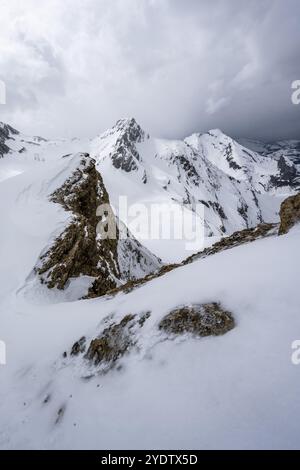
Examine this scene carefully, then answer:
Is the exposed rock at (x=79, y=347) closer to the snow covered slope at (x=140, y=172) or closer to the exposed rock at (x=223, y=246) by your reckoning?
the exposed rock at (x=223, y=246)

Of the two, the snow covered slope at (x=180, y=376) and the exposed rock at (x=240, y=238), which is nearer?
the snow covered slope at (x=180, y=376)

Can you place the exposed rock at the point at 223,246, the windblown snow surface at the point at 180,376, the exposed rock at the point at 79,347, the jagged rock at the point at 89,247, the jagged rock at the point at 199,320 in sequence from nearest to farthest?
the windblown snow surface at the point at 180,376, the jagged rock at the point at 199,320, the exposed rock at the point at 79,347, the exposed rock at the point at 223,246, the jagged rock at the point at 89,247

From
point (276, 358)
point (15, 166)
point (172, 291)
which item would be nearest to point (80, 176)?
point (172, 291)

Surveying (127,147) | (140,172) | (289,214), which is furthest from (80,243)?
(127,147)

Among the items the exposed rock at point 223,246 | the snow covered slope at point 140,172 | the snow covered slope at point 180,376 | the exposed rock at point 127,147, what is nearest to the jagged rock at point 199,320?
the snow covered slope at point 180,376

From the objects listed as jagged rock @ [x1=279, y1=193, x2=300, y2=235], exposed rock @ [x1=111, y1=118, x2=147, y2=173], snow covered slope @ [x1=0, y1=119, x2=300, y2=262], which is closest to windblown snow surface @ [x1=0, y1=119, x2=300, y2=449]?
jagged rock @ [x1=279, y1=193, x2=300, y2=235]

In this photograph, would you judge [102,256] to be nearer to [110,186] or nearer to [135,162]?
[110,186]

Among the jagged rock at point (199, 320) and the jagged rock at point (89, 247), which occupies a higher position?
the jagged rock at point (89, 247)

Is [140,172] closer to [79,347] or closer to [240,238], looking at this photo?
[240,238]
